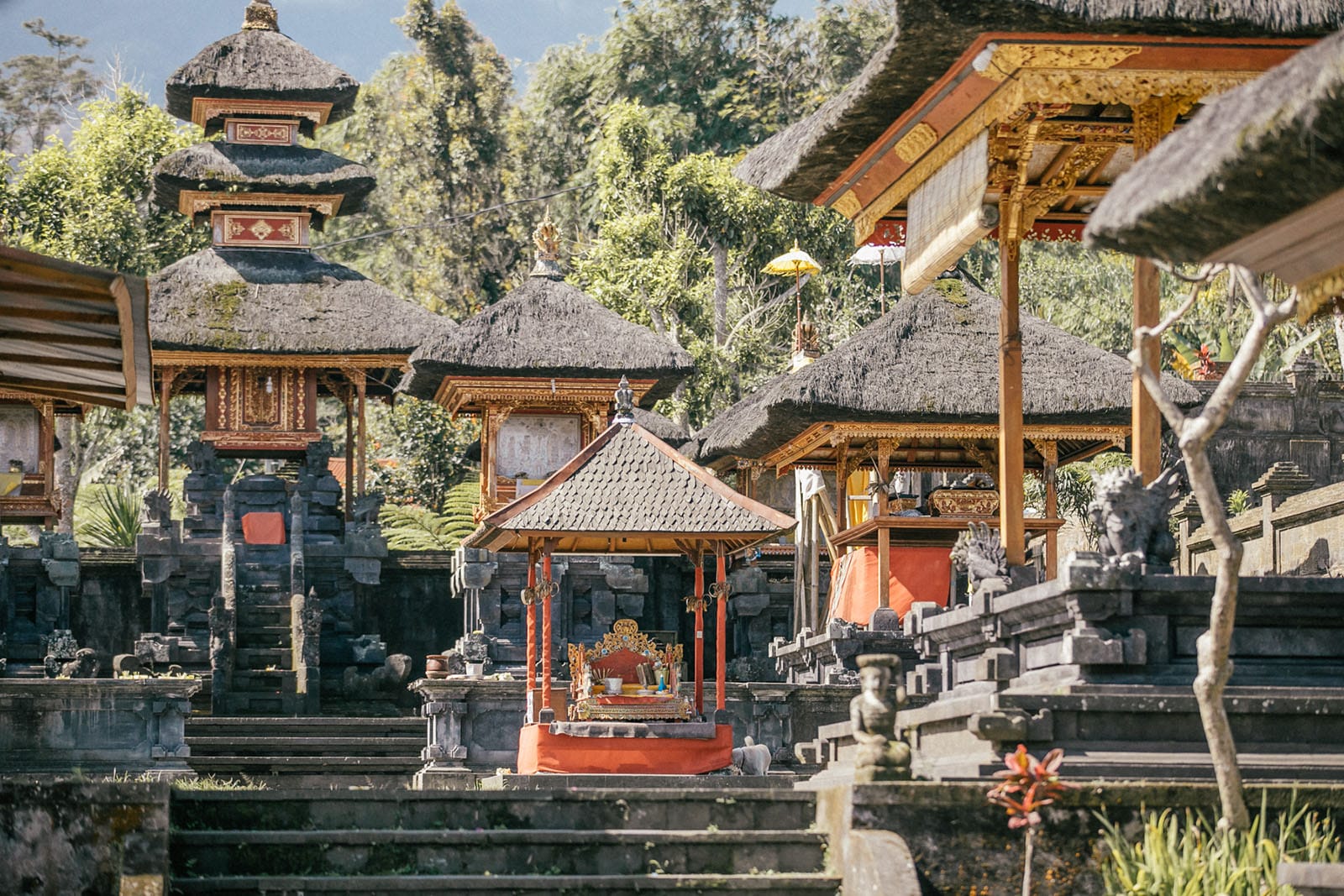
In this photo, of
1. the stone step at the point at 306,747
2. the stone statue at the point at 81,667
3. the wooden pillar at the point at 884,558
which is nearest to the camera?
the stone step at the point at 306,747

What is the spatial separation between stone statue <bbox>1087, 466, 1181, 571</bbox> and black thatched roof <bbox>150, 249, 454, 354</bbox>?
19142 millimetres

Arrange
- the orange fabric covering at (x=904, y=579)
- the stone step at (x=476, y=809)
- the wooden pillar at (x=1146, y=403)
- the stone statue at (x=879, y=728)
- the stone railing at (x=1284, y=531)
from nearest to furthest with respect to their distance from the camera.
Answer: the stone statue at (x=879, y=728) → the stone step at (x=476, y=809) → the wooden pillar at (x=1146, y=403) → the stone railing at (x=1284, y=531) → the orange fabric covering at (x=904, y=579)

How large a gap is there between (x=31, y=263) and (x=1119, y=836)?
5.90 meters

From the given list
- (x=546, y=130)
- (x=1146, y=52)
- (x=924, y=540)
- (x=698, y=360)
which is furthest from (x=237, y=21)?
(x=1146, y=52)

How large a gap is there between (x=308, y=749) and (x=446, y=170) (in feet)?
85.3

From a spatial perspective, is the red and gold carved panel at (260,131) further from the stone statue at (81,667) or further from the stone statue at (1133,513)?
the stone statue at (1133,513)

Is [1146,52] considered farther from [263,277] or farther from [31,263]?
[263,277]

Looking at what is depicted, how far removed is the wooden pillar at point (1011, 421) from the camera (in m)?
13.9

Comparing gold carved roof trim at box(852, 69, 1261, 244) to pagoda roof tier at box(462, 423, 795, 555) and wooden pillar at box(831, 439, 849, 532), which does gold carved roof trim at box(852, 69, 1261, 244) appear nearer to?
pagoda roof tier at box(462, 423, 795, 555)

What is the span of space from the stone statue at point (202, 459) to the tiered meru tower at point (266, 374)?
0.03m

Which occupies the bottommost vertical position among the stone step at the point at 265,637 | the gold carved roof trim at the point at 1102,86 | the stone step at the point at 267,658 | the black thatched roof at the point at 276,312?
the stone step at the point at 267,658

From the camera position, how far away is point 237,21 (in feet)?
477

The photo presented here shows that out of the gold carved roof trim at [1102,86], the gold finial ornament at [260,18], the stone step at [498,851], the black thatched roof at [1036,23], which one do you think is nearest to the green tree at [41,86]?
the gold finial ornament at [260,18]

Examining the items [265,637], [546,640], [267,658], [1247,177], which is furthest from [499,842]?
[265,637]
